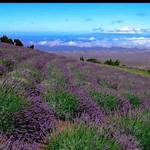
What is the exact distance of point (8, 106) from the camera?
10.0 metres

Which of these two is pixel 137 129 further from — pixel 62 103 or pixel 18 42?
pixel 18 42

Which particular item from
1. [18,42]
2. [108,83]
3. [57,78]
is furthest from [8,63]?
[18,42]

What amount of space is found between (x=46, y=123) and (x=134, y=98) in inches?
322

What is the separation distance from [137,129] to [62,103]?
2.11 metres

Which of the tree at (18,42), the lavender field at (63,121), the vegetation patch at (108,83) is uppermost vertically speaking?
the lavender field at (63,121)

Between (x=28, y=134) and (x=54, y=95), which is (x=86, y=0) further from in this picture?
(x=28, y=134)

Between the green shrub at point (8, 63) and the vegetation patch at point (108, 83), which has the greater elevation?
the green shrub at point (8, 63)

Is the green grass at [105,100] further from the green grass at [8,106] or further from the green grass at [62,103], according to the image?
the green grass at [8,106]

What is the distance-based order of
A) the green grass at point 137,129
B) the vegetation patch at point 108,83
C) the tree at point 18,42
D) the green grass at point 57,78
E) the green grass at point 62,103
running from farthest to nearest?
the tree at point 18,42, the vegetation patch at point 108,83, the green grass at point 57,78, the green grass at point 62,103, the green grass at point 137,129

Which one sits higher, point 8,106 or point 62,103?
point 8,106

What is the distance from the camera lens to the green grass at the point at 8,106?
982 centimetres

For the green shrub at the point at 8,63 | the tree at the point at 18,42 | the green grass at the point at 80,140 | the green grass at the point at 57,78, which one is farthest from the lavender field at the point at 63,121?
the tree at the point at 18,42

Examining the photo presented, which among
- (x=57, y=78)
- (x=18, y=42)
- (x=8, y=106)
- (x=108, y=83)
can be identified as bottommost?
(x=108, y=83)

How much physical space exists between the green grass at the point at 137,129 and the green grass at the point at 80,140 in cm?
178
